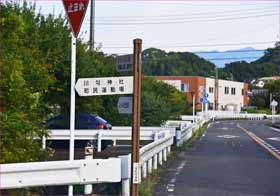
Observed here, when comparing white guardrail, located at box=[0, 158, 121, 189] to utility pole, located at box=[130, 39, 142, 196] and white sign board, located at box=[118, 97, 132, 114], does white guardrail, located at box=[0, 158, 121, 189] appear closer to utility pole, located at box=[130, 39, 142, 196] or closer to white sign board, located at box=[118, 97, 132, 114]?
utility pole, located at box=[130, 39, 142, 196]

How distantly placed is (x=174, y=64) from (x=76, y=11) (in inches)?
4193

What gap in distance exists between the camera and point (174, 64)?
114938 millimetres

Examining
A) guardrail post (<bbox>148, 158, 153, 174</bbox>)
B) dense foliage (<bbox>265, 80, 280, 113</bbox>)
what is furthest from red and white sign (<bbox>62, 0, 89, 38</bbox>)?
dense foliage (<bbox>265, 80, 280, 113</bbox>)

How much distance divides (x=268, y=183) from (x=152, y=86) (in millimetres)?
32722

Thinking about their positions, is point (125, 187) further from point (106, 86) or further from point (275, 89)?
A: point (275, 89)

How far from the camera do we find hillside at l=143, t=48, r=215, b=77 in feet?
352

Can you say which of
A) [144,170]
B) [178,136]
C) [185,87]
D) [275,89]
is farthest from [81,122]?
[275,89]

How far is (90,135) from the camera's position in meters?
20.7

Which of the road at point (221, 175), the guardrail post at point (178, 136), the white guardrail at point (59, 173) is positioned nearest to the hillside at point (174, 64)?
the guardrail post at point (178, 136)

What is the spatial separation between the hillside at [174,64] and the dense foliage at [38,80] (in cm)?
5982

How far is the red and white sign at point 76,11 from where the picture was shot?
8.76 meters

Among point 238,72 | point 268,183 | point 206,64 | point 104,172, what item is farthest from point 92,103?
point 238,72

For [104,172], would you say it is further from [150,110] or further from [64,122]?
[150,110]

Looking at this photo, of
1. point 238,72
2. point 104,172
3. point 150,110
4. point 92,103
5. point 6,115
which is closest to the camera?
point 104,172
